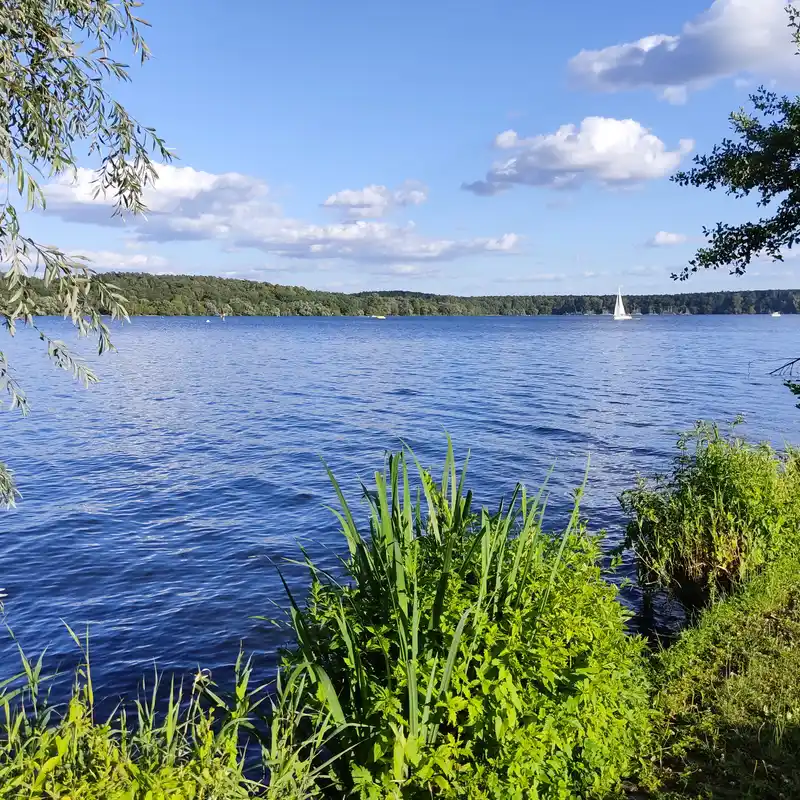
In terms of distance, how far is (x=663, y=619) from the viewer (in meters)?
9.78

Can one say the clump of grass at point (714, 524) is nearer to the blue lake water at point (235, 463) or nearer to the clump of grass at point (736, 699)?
the clump of grass at point (736, 699)

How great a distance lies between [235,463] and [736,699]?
60.0 ft

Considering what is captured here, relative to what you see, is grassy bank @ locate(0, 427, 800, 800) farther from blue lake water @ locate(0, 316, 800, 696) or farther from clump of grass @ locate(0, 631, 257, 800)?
blue lake water @ locate(0, 316, 800, 696)

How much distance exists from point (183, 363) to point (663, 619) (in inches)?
2253

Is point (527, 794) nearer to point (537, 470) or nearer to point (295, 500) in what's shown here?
point (295, 500)

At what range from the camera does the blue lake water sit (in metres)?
11.6

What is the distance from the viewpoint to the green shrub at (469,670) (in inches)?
165

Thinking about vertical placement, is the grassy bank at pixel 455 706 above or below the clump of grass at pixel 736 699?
above

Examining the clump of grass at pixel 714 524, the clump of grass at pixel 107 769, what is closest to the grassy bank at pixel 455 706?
the clump of grass at pixel 107 769

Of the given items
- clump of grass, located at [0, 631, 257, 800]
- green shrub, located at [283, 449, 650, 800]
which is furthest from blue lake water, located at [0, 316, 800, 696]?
clump of grass, located at [0, 631, 257, 800]

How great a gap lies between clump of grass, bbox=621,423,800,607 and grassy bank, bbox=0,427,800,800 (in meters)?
2.36

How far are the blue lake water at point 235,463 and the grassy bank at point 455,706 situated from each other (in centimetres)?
438

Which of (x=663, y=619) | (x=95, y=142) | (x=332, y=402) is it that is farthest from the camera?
(x=332, y=402)

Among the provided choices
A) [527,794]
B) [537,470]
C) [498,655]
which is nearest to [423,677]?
[498,655]
